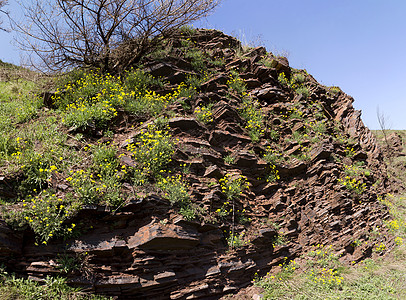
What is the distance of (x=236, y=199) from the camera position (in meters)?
6.30

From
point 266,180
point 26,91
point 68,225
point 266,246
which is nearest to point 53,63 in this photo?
point 26,91

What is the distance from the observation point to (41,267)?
401 centimetres

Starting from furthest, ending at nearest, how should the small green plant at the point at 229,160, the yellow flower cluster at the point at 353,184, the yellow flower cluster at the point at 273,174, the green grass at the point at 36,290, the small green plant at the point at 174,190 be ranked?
the yellow flower cluster at the point at 353,184
the yellow flower cluster at the point at 273,174
the small green plant at the point at 229,160
the small green plant at the point at 174,190
the green grass at the point at 36,290

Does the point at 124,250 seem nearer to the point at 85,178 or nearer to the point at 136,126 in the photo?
the point at 85,178

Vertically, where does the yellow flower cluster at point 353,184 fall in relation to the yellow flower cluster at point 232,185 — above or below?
below

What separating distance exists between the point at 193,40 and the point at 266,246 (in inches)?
365

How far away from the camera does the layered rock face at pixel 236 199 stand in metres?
4.43

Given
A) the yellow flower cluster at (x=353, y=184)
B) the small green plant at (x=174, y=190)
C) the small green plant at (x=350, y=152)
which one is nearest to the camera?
the small green plant at (x=174, y=190)

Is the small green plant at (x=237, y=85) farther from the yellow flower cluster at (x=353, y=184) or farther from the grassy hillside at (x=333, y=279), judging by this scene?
the grassy hillside at (x=333, y=279)

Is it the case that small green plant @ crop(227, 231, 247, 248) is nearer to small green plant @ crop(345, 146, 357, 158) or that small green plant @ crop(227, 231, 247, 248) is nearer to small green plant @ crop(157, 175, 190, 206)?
small green plant @ crop(157, 175, 190, 206)

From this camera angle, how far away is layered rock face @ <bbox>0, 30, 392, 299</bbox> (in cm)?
443

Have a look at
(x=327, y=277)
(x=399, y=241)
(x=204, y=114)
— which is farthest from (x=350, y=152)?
(x=204, y=114)

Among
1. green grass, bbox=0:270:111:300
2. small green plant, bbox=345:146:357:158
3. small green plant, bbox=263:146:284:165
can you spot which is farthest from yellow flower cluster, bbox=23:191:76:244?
small green plant, bbox=345:146:357:158

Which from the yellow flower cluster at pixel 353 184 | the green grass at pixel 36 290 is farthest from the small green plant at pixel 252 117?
the green grass at pixel 36 290
